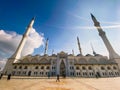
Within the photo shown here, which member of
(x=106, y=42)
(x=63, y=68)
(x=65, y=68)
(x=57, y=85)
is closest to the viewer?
(x=57, y=85)

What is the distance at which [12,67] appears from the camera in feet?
149

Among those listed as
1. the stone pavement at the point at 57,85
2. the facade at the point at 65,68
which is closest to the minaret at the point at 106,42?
the facade at the point at 65,68

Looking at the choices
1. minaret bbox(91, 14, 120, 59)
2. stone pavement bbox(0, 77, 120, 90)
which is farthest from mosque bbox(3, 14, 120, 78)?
stone pavement bbox(0, 77, 120, 90)

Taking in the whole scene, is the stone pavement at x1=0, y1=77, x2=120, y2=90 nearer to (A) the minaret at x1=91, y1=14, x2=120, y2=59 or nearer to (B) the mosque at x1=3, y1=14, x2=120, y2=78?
(B) the mosque at x1=3, y1=14, x2=120, y2=78

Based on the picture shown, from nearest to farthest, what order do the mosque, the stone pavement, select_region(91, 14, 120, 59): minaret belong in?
the stone pavement, the mosque, select_region(91, 14, 120, 59): minaret

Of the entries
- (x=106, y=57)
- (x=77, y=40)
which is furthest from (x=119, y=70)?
(x=77, y=40)

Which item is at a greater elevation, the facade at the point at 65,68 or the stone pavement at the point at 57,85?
the facade at the point at 65,68

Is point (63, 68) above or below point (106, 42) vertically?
below

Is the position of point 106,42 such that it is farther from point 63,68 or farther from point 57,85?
point 57,85

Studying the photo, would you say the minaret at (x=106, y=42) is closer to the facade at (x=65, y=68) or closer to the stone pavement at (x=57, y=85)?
the facade at (x=65, y=68)

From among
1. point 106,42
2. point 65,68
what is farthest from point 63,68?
point 106,42

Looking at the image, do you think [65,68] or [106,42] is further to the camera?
[106,42]

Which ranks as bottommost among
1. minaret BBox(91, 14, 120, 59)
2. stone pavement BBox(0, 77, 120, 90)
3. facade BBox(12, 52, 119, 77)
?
stone pavement BBox(0, 77, 120, 90)

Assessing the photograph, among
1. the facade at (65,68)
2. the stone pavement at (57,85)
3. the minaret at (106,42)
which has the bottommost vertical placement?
the stone pavement at (57,85)
